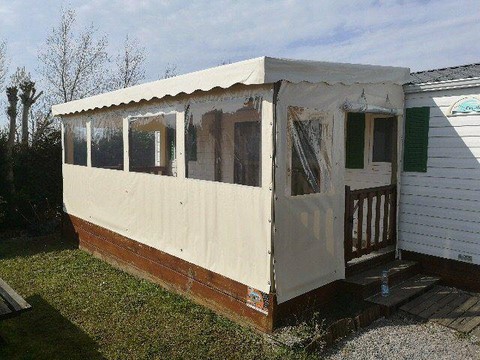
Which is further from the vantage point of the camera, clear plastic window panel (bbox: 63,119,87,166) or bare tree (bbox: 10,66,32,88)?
bare tree (bbox: 10,66,32,88)

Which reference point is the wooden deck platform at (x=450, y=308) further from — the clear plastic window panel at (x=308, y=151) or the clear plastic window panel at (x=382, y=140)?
the clear plastic window panel at (x=382, y=140)

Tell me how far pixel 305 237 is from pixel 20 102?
32.7 feet

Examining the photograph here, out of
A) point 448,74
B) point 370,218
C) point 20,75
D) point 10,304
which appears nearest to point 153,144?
point 10,304

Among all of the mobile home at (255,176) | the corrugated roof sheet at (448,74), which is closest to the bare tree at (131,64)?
the mobile home at (255,176)

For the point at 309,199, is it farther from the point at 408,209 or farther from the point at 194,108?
the point at 408,209

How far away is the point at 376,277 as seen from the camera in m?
4.52

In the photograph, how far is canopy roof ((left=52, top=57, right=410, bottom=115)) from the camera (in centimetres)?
333

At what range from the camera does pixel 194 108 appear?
14.5 ft

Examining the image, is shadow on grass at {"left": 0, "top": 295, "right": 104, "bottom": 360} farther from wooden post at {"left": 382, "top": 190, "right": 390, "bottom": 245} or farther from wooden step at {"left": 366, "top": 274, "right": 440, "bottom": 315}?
wooden post at {"left": 382, "top": 190, "right": 390, "bottom": 245}

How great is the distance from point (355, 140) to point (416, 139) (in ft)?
3.22

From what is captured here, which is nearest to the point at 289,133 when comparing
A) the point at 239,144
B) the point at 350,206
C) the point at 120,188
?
the point at 239,144

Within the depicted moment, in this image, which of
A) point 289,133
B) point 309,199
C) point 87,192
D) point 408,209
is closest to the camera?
point 289,133

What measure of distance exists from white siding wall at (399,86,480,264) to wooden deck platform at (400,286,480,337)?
467 mm

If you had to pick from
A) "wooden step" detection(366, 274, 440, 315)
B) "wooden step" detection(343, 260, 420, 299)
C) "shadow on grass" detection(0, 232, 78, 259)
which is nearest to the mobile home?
"wooden step" detection(343, 260, 420, 299)
